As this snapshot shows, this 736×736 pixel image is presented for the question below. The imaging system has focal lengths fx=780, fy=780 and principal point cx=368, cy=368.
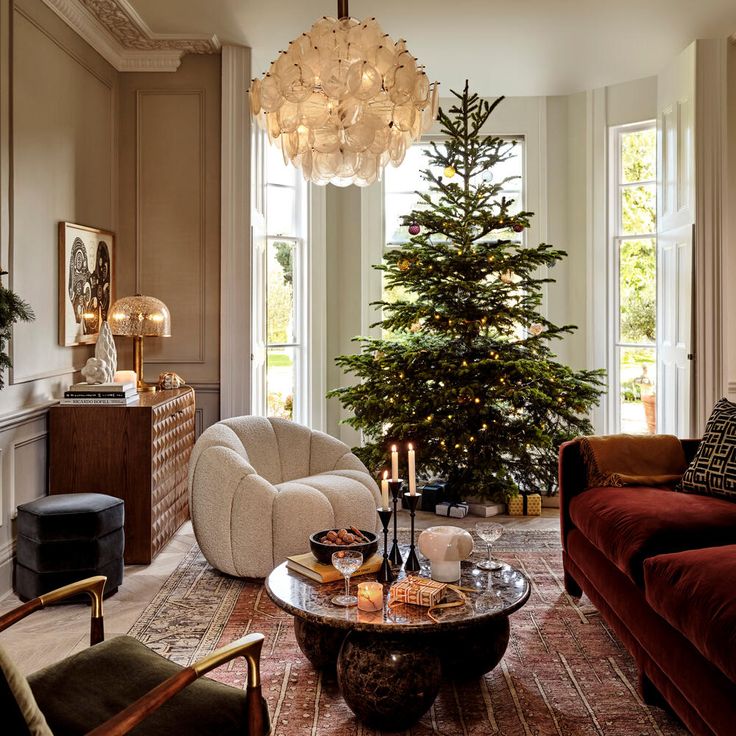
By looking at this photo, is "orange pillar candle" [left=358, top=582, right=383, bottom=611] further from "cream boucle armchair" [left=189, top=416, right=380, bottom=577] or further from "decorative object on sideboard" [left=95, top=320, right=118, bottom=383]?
"decorative object on sideboard" [left=95, top=320, right=118, bottom=383]

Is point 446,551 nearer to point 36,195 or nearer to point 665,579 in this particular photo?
point 665,579

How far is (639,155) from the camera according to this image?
6.11 m

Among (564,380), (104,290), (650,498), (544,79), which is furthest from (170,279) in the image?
(650,498)

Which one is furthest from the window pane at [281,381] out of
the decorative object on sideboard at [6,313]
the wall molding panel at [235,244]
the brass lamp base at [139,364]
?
the decorative object on sideboard at [6,313]

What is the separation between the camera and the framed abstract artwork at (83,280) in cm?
433

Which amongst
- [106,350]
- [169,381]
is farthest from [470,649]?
[169,381]

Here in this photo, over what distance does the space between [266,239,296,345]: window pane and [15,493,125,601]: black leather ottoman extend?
107 inches

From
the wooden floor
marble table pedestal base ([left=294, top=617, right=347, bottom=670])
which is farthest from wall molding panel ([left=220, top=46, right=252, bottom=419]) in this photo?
marble table pedestal base ([left=294, top=617, right=347, bottom=670])

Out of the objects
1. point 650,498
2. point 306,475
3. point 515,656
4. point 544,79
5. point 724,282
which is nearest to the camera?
point 515,656

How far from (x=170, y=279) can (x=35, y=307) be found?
1.30 metres

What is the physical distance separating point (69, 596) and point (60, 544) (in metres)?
1.64

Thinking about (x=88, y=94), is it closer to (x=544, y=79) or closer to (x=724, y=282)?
(x=544, y=79)

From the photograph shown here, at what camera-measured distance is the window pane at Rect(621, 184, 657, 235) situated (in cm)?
608

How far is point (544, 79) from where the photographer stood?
5.72 m
